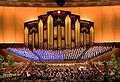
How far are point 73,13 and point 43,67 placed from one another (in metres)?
3.13

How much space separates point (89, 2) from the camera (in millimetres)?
15195

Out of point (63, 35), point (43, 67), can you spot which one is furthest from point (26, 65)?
point (63, 35)

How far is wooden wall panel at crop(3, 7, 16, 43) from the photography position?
15516mm

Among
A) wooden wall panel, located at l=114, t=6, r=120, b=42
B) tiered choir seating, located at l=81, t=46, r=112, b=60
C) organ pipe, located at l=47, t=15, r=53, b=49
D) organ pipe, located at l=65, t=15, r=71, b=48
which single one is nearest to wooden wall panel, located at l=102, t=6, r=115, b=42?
wooden wall panel, located at l=114, t=6, r=120, b=42

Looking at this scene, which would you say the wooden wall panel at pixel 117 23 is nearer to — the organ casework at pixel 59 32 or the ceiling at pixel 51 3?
the ceiling at pixel 51 3

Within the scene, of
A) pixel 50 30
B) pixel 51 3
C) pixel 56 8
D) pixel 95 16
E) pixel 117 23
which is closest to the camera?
pixel 50 30

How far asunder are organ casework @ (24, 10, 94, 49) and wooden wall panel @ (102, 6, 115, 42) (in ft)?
2.55

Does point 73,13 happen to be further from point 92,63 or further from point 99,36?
point 92,63

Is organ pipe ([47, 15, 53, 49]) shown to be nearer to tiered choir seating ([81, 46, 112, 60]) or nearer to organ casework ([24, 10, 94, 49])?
organ casework ([24, 10, 94, 49])

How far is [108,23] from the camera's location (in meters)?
15.6

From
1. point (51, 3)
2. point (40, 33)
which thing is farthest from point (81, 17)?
point (40, 33)

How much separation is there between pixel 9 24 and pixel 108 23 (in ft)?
12.8

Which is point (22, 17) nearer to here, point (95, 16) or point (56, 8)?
point (56, 8)

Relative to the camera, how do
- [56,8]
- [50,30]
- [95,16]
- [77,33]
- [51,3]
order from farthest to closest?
[56,8] → [95,16] → [51,3] → [77,33] → [50,30]
